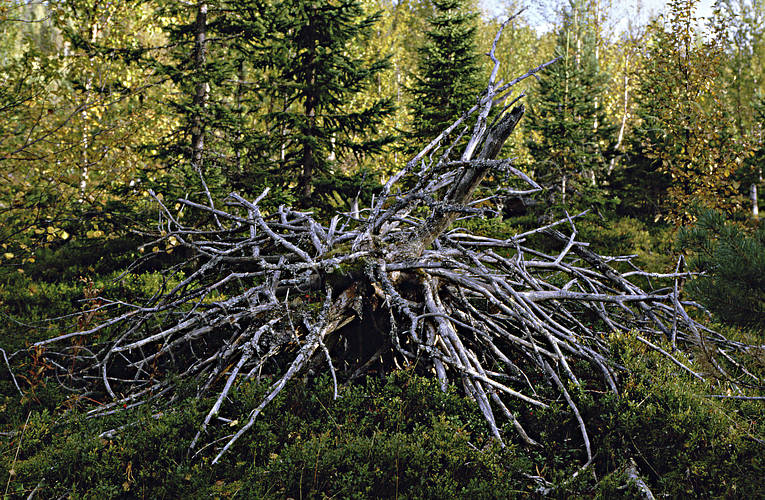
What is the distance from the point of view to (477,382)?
118 inches

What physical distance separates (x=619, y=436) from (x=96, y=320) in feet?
15.1

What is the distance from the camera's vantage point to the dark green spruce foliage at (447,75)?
10.2 m

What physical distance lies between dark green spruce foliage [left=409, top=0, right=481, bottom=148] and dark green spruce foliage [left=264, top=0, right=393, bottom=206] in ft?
7.77

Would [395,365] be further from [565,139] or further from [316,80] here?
[565,139]

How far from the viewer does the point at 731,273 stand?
100.0 inches

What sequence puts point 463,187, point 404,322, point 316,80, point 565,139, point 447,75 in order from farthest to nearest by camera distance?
1. point 565,139
2. point 447,75
3. point 316,80
4. point 404,322
5. point 463,187

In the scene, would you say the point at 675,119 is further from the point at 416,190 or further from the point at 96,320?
the point at 96,320

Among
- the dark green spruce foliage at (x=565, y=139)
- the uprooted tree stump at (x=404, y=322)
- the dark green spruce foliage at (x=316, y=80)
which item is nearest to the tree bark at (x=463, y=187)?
the uprooted tree stump at (x=404, y=322)

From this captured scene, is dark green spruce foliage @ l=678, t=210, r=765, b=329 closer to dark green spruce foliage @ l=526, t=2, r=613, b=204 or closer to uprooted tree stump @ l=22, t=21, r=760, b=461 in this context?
uprooted tree stump @ l=22, t=21, r=760, b=461

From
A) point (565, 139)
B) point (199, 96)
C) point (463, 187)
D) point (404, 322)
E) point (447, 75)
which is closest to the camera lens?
point (463, 187)

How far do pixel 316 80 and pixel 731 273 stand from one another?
274 inches

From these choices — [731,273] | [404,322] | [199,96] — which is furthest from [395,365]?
[199,96]

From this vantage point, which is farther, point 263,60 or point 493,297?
point 263,60

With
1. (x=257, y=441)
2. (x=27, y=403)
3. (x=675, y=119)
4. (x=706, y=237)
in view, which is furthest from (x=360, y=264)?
(x=675, y=119)
